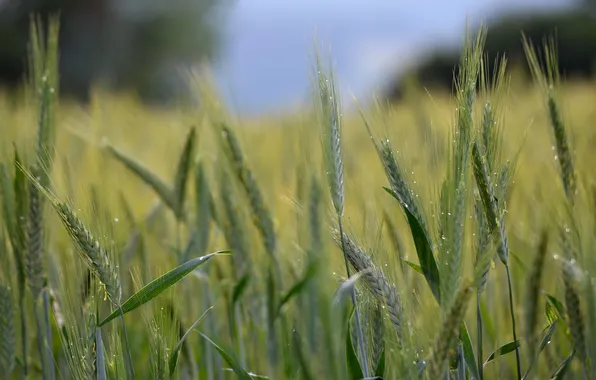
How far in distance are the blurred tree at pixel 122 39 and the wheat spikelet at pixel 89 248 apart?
40.3ft

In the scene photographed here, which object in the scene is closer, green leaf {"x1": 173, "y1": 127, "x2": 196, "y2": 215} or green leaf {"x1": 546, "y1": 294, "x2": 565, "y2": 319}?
green leaf {"x1": 546, "y1": 294, "x2": 565, "y2": 319}

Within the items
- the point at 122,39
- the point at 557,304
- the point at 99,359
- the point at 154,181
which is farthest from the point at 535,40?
the point at 99,359

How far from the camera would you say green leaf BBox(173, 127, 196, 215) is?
43.1 inches

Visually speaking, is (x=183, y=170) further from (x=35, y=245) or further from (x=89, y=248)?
(x=89, y=248)

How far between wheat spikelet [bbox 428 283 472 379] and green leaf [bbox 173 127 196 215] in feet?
1.98

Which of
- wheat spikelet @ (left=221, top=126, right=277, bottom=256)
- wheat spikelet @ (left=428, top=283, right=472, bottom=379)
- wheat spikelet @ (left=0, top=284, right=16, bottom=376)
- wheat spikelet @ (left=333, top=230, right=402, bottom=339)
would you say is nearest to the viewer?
wheat spikelet @ (left=428, top=283, right=472, bottom=379)

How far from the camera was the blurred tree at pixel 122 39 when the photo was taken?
44.0 ft

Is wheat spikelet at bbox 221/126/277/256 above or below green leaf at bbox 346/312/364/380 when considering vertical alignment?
above

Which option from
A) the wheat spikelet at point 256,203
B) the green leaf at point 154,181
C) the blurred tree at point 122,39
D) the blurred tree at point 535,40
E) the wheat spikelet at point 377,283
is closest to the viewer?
the wheat spikelet at point 377,283

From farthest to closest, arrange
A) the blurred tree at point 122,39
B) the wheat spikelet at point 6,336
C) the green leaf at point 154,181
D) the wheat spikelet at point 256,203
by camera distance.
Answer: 1. the blurred tree at point 122,39
2. the green leaf at point 154,181
3. the wheat spikelet at point 256,203
4. the wheat spikelet at point 6,336

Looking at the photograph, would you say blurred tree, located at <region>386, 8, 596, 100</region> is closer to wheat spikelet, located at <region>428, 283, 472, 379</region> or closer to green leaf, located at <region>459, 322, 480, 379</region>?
green leaf, located at <region>459, 322, 480, 379</region>

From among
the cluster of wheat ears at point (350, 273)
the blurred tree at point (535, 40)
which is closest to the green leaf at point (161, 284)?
the cluster of wheat ears at point (350, 273)

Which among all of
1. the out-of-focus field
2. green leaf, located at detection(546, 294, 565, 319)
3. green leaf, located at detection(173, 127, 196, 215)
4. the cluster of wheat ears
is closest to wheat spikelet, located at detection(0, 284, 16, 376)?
the cluster of wheat ears

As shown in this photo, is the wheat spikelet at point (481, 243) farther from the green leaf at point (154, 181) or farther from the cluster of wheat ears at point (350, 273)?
the green leaf at point (154, 181)
